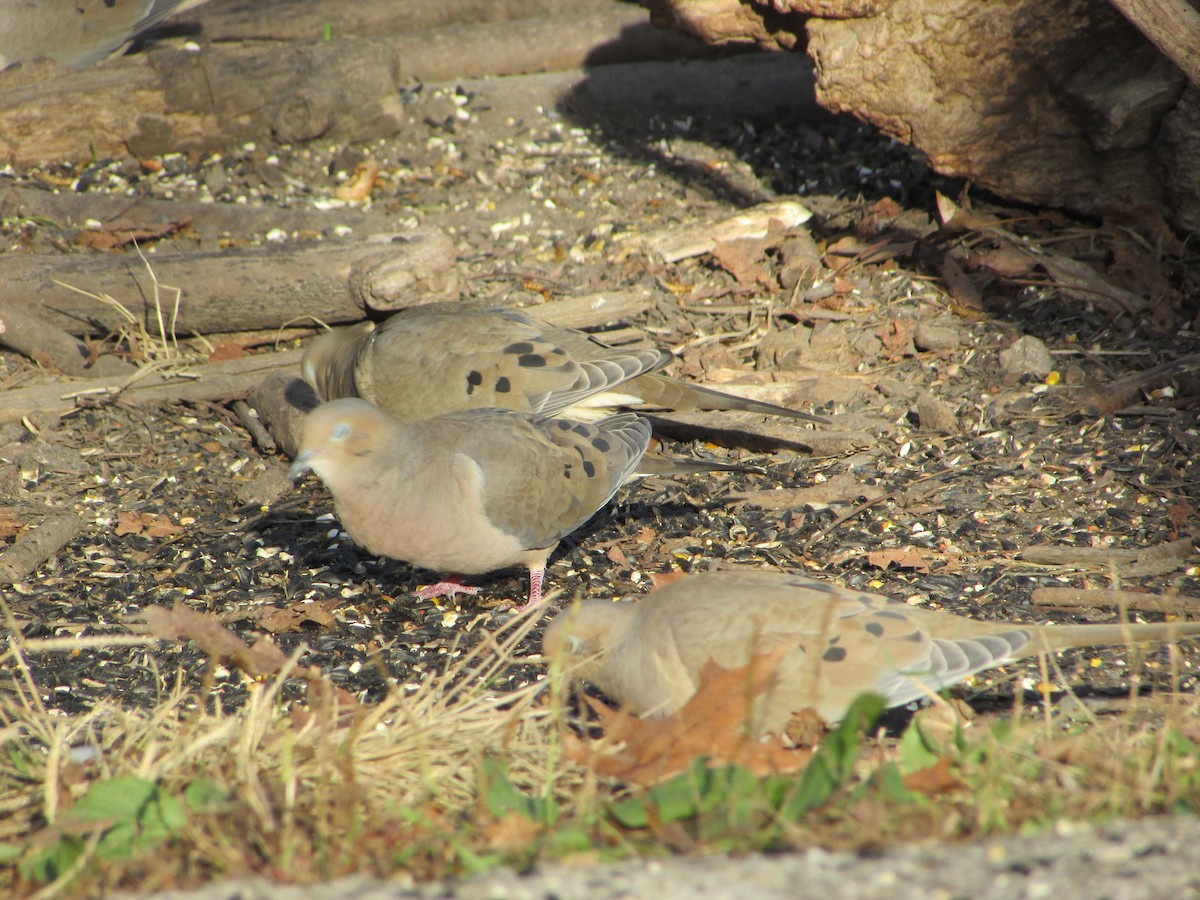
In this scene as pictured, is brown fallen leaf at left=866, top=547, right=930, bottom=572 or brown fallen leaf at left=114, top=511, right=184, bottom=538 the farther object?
brown fallen leaf at left=114, top=511, right=184, bottom=538

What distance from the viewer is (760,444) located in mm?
A: 5008

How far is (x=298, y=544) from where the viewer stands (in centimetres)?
456

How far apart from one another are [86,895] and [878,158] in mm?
6072

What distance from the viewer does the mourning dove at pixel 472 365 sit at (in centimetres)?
460

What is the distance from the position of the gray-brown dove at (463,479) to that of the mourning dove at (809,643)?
90 cm

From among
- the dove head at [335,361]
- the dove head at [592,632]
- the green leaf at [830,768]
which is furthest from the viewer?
the dove head at [335,361]

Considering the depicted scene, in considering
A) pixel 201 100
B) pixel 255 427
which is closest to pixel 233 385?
pixel 255 427

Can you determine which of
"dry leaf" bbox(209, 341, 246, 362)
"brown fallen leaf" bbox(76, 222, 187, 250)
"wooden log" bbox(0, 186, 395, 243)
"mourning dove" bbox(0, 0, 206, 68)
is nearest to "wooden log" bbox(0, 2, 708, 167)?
"mourning dove" bbox(0, 0, 206, 68)

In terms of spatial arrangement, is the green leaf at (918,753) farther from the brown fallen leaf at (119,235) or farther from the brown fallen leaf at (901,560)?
the brown fallen leaf at (119,235)

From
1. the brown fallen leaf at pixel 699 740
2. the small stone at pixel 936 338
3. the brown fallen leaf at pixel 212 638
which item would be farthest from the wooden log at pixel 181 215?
the brown fallen leaf at pixel 699 740

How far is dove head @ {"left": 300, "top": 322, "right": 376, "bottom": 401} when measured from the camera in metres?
4.73

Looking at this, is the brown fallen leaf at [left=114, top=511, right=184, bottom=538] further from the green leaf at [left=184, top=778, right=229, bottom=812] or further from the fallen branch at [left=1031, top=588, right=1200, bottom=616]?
the fallen branch at [left=1031, top=588, right=1200, bottom=616]

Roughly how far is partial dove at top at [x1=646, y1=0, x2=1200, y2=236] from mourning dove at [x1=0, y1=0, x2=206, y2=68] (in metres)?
3.30

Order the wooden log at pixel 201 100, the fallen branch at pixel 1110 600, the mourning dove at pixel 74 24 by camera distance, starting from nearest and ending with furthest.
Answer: the fallen branch at pixel 1110 600, the mourning dove at pixel 74 24, the wooden log at pixel 201 100
